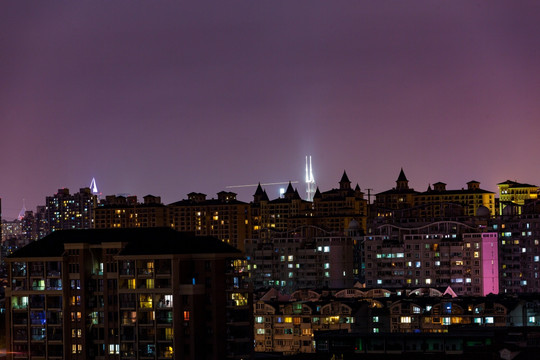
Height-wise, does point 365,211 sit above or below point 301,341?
above

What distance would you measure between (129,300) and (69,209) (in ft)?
354

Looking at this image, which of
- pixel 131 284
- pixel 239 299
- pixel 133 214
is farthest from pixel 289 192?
pixel 131 284

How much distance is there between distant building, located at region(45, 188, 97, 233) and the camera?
140500 millimetres

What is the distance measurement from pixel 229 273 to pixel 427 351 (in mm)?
7087

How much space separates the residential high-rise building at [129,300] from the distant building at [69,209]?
103048 mm

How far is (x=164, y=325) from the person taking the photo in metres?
35.6

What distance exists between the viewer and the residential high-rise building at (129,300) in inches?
1401

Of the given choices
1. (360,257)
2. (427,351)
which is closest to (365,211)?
(360,257)

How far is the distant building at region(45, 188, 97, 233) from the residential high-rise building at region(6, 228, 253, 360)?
338 ft

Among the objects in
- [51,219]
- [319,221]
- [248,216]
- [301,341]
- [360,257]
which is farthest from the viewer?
[51,219]

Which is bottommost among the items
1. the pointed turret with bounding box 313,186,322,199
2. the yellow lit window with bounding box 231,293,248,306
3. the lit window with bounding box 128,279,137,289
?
the yellow lit window with bounding box 231,293,248,306

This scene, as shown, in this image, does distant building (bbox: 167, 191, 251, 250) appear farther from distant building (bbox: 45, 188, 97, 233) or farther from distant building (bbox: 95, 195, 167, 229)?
distant building (bbox: 45, 188, 97, 233)

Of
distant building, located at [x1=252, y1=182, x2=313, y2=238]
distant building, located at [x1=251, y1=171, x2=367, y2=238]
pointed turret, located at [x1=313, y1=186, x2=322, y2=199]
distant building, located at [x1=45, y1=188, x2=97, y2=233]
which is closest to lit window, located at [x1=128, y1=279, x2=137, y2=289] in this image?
distant building, located at [x1=251, y1=171, x2=367, y2=238]

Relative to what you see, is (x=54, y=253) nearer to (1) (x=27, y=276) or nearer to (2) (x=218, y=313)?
(1) (x=27, y=276)
